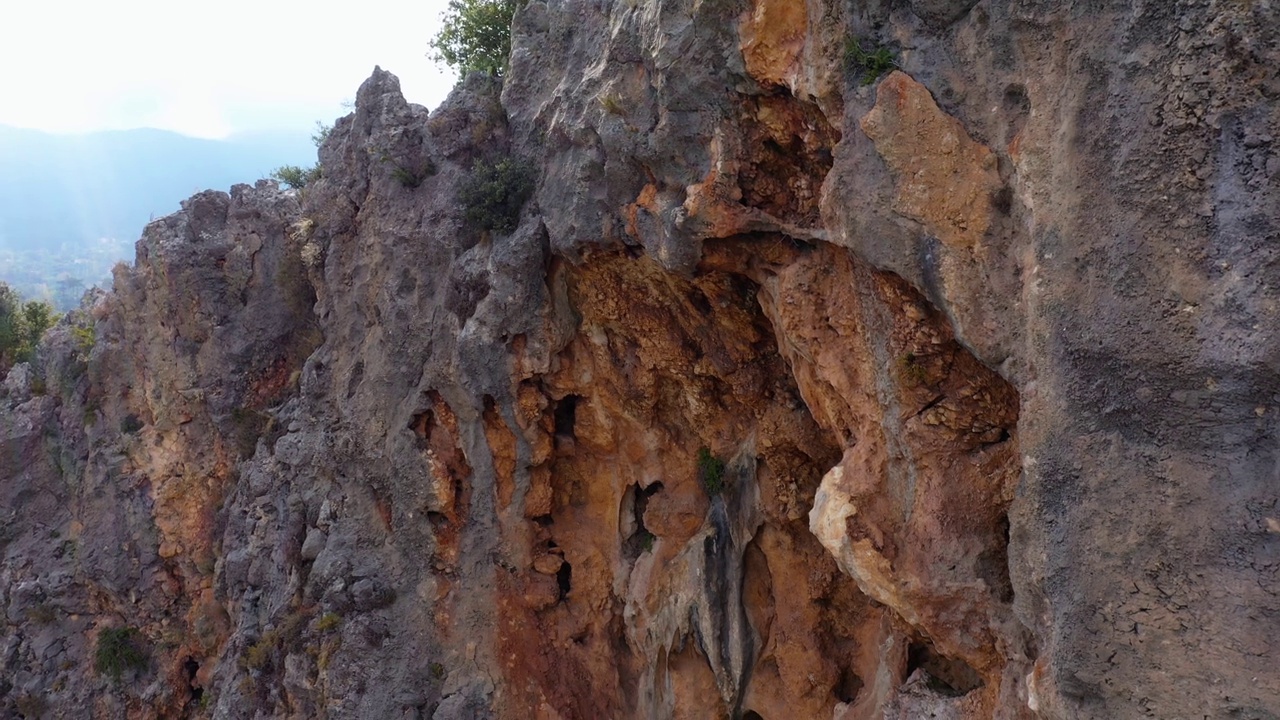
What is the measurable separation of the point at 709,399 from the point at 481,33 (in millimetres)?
10665

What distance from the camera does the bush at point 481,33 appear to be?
1656cm

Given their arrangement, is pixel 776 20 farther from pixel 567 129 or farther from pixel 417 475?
pixel 417 475

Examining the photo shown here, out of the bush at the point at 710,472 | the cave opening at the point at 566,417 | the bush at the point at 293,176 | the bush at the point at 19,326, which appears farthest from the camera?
the bush at the point at 19,326

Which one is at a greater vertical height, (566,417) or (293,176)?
(293,176)

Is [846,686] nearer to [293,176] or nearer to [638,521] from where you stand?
[638,521]

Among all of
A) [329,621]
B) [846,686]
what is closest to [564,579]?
[329,621]

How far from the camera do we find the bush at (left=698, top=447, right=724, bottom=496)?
11.1 meters

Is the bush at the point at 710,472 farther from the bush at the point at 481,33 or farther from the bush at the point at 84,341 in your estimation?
the bush at the point at 84,341

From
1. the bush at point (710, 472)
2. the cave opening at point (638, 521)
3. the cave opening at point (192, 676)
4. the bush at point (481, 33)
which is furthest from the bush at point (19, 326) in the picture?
the bush at point (710, 472)

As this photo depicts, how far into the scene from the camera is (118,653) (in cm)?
1662

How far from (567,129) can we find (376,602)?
8.25m

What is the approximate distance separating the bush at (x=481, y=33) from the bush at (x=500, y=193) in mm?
5145

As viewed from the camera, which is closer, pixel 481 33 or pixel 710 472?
pixel 710 472

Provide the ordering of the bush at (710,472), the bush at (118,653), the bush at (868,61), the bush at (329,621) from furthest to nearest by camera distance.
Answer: the bush at (118,653) < the bush at (329,621) < the bush at (710,472) < the bush at (868,61)
